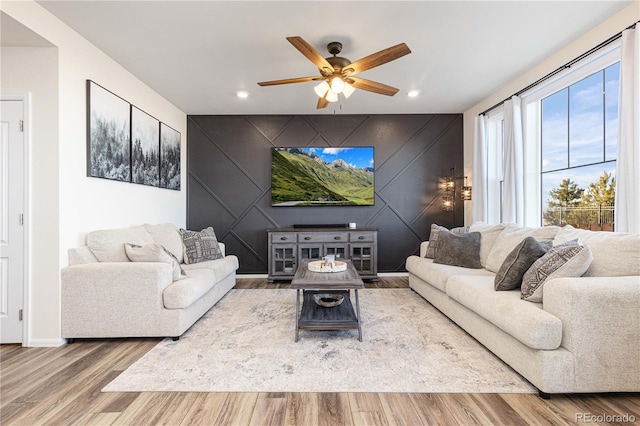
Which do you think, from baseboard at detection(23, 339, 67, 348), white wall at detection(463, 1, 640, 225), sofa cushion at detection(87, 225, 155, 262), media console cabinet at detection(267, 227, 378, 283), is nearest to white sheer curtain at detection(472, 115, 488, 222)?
white wall at detection(463, 1, 640, 225)

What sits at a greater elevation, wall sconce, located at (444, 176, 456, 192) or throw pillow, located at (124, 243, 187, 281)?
wall sconce, located at (444, 176, 456, 192)

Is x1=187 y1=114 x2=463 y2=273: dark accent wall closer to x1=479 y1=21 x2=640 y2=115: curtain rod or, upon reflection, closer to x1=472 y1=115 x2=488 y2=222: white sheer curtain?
x1=472 y1=115 x2=488 y2=222: white sheer curtain

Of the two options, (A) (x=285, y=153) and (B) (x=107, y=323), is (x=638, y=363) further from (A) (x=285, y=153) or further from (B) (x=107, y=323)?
(A) (x=285, y=153)

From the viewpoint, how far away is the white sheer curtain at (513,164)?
377 cm

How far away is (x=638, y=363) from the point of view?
72.5 inches

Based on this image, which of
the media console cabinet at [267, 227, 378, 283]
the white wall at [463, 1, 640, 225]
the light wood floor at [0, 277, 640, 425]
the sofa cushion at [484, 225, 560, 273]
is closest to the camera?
the light wood floor at [0, 277, 640, 425]

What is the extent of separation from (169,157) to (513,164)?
15.7 feet

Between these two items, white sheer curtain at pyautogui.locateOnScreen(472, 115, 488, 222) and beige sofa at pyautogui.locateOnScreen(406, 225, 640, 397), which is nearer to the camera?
beige sofa at pyautogui.locateOnScreen(406, 225, 640, 397)

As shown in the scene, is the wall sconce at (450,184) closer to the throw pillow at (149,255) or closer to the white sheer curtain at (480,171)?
the white sheer curtain at (480,171)

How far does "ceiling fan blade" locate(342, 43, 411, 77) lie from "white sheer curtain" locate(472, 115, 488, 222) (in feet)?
9.09

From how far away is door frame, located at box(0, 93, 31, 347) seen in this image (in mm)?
2627

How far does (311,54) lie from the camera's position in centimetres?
249

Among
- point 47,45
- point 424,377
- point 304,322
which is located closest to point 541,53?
point 424,377

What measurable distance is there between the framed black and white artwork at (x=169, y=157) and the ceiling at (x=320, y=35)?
0.71 meters
